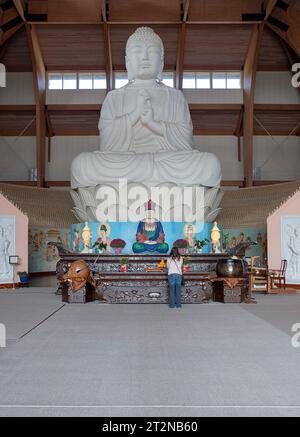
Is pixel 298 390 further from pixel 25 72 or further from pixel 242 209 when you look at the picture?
pixel 25 72

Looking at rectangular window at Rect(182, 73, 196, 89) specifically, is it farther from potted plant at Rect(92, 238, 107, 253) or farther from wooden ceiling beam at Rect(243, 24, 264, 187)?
potted plant at Rect(92, 238, 107, 253)

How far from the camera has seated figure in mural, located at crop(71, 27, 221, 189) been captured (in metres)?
10.8

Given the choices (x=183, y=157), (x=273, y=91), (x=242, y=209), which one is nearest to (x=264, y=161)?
(x=273, y=91)

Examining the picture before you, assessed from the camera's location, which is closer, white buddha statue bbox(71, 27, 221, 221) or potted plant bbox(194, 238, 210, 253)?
potted plant bbox(194, 238, 210, 253)

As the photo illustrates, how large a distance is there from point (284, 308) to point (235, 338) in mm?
2510

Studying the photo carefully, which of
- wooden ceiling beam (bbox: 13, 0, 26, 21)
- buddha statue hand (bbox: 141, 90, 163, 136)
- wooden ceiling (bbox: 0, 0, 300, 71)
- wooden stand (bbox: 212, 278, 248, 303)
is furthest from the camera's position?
Answer: wooden ceiling (bbox: 0, 0, 300, 71)

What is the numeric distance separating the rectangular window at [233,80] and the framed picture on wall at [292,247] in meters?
6.74

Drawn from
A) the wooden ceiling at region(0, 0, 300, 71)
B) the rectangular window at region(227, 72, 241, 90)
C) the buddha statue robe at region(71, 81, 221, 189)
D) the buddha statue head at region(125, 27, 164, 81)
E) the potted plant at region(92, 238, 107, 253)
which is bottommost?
the potted plant at region(92, 238, 107, 253)

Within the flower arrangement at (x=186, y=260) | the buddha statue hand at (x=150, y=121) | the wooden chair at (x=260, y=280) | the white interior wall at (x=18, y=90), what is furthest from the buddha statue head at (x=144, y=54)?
the flower arrangement at (x=186, y=260)

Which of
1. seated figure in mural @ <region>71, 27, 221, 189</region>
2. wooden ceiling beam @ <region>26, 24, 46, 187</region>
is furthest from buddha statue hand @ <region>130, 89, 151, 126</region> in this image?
wooden ceiling beam @ <region>26, 24, 46, 187</region>

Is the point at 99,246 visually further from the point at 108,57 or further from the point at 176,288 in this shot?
the point at 108,57

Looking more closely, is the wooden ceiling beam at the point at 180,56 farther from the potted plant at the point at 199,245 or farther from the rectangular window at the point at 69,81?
the potted plant at the point at 199,245

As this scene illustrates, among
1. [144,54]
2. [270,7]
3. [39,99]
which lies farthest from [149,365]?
[39,99]

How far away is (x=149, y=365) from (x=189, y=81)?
14.0m
